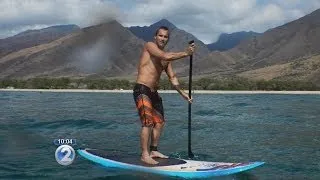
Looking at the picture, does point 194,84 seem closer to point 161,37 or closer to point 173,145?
point 173,145

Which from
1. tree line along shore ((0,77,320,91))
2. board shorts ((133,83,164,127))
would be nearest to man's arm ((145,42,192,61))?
board shorts ((133,83,164,127))

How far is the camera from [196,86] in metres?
150

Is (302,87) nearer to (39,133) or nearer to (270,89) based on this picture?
(270,89)

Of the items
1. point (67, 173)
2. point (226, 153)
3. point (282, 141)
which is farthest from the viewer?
point (282, 141)

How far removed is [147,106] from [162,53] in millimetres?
1638

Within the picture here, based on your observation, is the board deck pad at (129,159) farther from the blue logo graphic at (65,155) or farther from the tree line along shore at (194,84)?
the tree line along shore at (194,84)

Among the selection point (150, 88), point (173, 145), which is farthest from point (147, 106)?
point (173, 145)

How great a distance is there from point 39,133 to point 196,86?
415 ft

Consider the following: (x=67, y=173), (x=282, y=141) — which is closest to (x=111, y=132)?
(x=282, y=141)

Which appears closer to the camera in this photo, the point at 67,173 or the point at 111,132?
the point at 67,173

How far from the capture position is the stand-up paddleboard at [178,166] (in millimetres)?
13578

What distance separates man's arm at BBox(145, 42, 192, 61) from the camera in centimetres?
1358

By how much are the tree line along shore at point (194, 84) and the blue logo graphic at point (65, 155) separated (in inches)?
4661

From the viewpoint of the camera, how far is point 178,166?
14.1 metres
